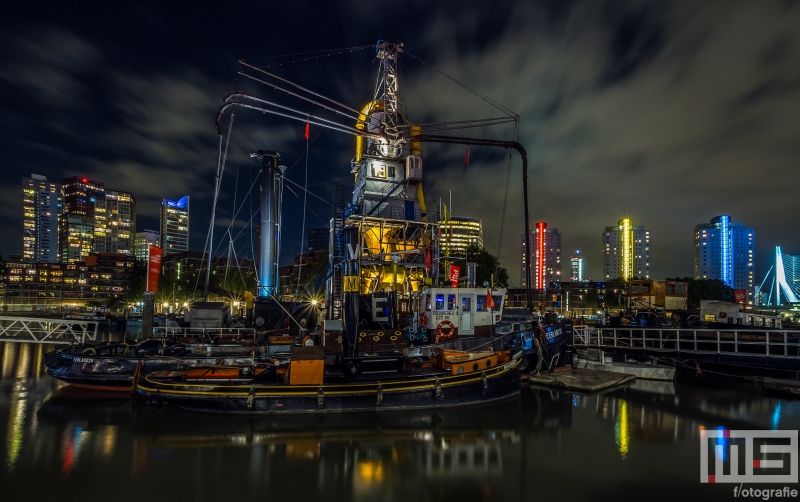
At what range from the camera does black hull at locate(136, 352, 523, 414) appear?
1394cm

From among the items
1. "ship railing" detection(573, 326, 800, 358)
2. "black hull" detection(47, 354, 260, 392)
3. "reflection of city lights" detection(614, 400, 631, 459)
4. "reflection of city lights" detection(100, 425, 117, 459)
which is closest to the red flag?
"reflection of city lights" detection(614, 400, 631, 459)

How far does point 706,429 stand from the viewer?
44.9 feet

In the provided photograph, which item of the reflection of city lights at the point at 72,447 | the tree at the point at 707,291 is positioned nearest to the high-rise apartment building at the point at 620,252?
the tree at the point at 707,291

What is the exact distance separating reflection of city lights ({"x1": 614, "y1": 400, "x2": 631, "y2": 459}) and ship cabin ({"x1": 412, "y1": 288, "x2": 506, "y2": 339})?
6186mm

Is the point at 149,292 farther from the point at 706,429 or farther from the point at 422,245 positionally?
the point at 706,429

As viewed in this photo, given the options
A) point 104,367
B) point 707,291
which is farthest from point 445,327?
point 707,291

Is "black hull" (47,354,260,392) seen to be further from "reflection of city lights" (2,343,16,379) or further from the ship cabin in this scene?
the ship cabin

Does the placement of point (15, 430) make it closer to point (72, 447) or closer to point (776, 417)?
point (72, 447)

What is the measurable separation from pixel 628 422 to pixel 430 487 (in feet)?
28.8

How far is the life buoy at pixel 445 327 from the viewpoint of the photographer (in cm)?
1974

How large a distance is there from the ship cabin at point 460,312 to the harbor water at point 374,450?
450cm

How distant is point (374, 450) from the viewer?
11695 mm

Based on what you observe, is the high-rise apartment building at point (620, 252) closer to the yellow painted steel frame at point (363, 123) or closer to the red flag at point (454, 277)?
the yellow painted steel frame at point (363, 123)

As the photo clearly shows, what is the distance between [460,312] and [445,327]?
1150 millimetres
